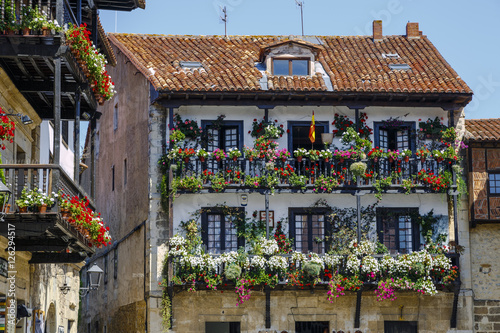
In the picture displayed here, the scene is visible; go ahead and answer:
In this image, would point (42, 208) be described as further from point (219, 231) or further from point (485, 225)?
point (485, 225)

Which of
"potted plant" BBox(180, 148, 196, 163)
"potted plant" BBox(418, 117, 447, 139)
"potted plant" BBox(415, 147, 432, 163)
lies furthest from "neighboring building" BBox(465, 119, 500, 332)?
"potted plant" BBox(180, 148, 196, 163)

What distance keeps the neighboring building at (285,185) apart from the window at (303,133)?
31 millimetres

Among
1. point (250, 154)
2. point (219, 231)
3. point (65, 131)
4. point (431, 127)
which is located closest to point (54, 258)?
point (65, 131)

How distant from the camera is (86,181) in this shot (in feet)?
141

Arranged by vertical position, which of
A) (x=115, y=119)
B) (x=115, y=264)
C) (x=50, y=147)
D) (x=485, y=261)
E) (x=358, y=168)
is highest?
(x=115, y=119)

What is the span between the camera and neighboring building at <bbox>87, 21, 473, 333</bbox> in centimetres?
2969

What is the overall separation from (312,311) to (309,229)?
2.45 m

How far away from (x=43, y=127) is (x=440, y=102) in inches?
495

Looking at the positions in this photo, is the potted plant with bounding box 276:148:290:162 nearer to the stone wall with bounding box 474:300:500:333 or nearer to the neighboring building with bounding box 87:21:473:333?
the neighboring building with bounding box 87:21:473:333

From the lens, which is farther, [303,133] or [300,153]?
[303,133]

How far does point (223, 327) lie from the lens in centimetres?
2995

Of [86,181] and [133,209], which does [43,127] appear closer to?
[133,209]

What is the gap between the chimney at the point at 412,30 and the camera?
34.9 m

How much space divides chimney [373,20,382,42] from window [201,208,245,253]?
8.62 metres
